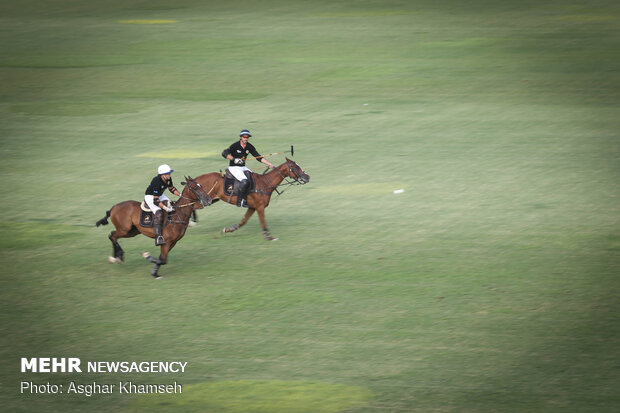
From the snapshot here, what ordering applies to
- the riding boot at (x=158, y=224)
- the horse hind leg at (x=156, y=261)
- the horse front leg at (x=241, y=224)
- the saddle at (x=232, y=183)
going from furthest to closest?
the horse front leg at (x=241, y=224) → the saddle at (x=232, y=183) → the horse hind leg at (x=156, y=261) → the riding boot at (x=158, y=224)

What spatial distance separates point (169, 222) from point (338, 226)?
5.62 meters

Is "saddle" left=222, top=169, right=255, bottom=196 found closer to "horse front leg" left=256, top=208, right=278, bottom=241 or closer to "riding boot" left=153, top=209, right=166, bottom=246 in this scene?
"horse front leg" left=256, top=208, right=278, bottom=241

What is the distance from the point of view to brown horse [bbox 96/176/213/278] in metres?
20.4

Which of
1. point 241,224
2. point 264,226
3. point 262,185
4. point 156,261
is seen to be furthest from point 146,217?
point 241,224

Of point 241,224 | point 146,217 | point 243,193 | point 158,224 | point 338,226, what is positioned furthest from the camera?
point 338,226

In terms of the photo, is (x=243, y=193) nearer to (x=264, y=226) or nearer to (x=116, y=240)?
(x=264, y=226)

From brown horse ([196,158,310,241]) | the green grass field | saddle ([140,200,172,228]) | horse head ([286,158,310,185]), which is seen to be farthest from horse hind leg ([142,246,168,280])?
horse head ([286,158,310,185])

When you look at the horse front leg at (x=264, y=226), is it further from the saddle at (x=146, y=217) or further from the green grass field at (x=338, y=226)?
the saddle at (x=146, y=217)

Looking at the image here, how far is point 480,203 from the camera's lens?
86.6 feet

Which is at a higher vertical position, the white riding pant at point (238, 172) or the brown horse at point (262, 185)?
the white riding pant at point (238, 172)

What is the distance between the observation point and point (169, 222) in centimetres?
2038

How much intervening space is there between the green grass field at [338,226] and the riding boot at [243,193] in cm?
109

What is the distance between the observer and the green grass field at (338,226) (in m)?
16.0

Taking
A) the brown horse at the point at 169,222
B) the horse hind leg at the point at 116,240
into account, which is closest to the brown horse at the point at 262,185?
the brown horse at the point at 169,222
